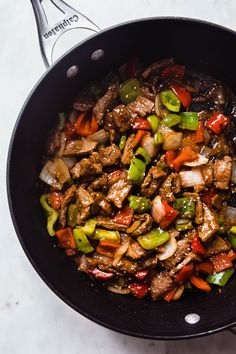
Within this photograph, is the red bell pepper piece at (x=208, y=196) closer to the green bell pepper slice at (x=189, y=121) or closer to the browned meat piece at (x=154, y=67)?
the green bell pepper slice at (x=189, y=121)

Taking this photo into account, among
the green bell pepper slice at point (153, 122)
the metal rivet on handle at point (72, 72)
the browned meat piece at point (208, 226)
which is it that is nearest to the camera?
the metal rivet on handle at point (72, 72)

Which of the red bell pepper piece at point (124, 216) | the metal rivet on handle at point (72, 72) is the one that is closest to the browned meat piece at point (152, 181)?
the red bell pepper piece at point (124, 216)

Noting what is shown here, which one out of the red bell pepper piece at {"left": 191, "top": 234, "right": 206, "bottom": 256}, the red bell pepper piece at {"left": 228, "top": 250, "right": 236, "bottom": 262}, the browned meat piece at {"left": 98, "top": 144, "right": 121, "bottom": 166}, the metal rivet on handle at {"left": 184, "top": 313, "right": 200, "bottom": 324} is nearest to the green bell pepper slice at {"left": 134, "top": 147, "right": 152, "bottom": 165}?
the browned meat piece at {"left": 98, "top": 144, "right": 121, "bottom": 166}

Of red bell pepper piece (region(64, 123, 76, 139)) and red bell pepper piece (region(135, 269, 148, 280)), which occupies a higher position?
red bell pepper piece (region(64, 123, 76, 139))

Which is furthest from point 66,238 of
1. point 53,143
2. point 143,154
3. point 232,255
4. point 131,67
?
point 131,67

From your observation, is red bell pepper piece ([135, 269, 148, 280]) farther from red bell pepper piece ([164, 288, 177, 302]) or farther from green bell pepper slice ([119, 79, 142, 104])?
green bell pepper slice ([119, 79, 142, 104])

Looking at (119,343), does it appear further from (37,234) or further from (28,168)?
(28,168)

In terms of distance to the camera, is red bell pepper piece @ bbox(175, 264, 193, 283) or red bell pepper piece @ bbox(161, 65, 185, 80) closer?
red bell pepper piece @ bbox(175, 264, 193, 283)
